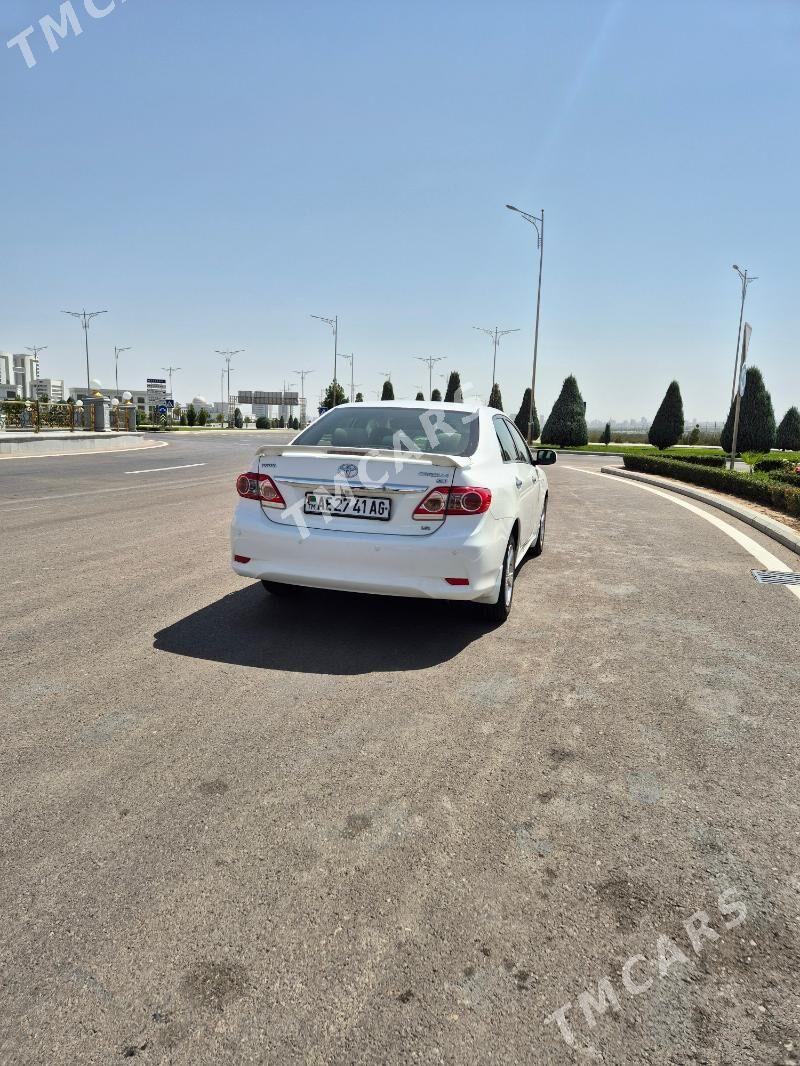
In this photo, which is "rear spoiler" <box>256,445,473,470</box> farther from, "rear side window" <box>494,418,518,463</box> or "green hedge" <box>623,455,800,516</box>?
"green hedge" <box>623,455,800,516</box>

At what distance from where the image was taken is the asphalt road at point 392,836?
1765mm

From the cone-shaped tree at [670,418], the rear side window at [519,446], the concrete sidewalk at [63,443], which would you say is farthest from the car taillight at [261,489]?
the cone-shaped tree at [670,418]

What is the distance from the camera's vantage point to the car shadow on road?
4203 millimetres

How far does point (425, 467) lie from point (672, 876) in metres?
2.69

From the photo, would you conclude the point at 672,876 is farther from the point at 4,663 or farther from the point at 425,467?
the point at 4,663

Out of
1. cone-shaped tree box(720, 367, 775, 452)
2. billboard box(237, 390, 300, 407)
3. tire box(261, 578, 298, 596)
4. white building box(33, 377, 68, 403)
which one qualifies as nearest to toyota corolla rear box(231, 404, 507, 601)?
tire box(261, 578, 298, 596)

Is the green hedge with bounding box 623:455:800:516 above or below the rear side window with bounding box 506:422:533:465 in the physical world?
below

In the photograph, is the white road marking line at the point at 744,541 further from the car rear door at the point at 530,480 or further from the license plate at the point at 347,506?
the license plate at the point at 347,506

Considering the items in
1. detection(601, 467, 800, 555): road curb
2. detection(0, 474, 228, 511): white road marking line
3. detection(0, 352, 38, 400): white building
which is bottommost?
detection(0, 474, 228, 511): white road marking line

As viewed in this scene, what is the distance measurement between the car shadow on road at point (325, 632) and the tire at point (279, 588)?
0.16 feet

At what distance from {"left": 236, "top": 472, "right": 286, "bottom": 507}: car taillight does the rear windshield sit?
51cm

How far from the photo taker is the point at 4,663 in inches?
159

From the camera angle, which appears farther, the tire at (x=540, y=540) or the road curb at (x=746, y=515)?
the road curb at (x=746, y=515)

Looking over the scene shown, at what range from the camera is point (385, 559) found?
14.3 ft
